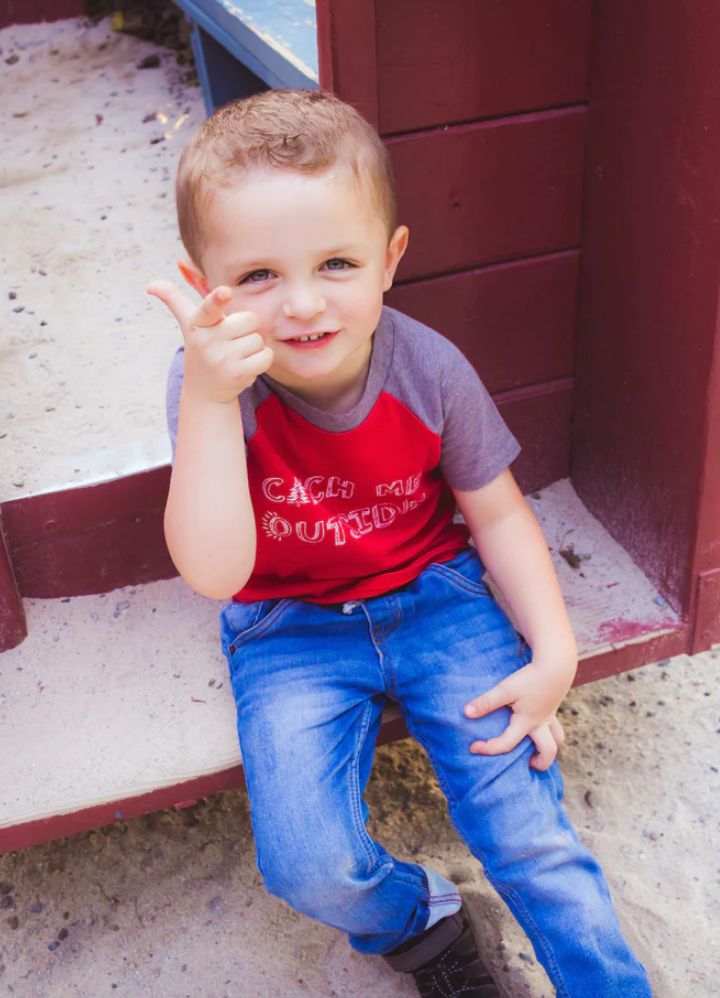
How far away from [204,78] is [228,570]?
7.04 feet

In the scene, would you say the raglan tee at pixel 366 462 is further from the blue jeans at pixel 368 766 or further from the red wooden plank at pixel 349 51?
the red wooden plank at pixel 349 51

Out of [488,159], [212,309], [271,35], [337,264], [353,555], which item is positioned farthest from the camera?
[271,35]

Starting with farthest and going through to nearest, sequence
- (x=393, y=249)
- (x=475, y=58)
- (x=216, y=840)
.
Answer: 1. (x=216, y=840)
2. (x=475, y=58)
3. (x=393, y=249)

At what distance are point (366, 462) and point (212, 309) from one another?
0.38m

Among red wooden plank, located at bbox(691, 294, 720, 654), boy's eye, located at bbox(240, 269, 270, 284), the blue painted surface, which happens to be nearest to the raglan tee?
boy's eye, located at bbox(240, 269, 270, 284)

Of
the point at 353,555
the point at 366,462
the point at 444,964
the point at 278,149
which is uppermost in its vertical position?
the point at 278,149

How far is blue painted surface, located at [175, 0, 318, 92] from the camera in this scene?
77.1 inches

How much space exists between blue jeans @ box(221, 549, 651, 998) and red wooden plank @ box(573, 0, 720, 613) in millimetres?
409

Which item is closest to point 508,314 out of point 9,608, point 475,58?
point 475,58

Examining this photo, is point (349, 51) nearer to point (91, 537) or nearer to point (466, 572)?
point (466, 572)

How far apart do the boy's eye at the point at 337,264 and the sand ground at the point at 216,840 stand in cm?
73

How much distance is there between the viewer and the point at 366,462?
1.45m

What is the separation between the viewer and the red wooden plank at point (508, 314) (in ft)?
5.94

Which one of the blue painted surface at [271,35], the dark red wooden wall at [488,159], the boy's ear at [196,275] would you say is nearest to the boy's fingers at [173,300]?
the boy's ear at [196,275]
